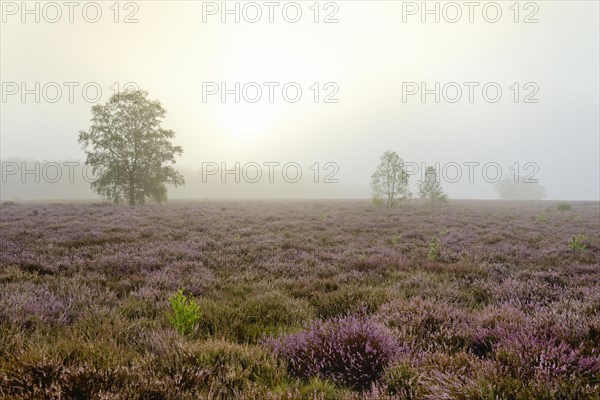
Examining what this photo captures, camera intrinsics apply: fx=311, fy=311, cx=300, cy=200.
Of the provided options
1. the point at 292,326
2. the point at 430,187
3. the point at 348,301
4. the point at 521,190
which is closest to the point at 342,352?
the point at 292,326

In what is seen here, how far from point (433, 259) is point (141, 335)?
7953mm

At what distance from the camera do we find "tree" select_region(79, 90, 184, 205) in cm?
A: 3166

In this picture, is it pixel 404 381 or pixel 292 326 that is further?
pixel 292 326

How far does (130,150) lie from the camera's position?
3253 centimetres

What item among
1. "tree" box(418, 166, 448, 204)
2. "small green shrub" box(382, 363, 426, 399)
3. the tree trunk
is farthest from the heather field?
"tree" box(418, 166, 448, 204)

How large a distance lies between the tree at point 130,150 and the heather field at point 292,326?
83.1 ft

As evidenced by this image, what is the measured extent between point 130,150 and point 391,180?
29712 mm

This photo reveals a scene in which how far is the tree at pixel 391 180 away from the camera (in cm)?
3778

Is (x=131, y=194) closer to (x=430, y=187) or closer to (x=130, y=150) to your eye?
(x=130, y=150)

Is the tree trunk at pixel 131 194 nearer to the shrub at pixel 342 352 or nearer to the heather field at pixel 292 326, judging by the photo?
the heather field at pixel 292 326

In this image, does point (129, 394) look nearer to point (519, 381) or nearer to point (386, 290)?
A: point (519, 381)

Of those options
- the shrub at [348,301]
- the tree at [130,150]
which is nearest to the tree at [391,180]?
the tree at [130,150]

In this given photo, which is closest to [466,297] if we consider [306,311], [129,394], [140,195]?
[306,311]

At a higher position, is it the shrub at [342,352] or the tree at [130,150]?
the tree at [130,150]
